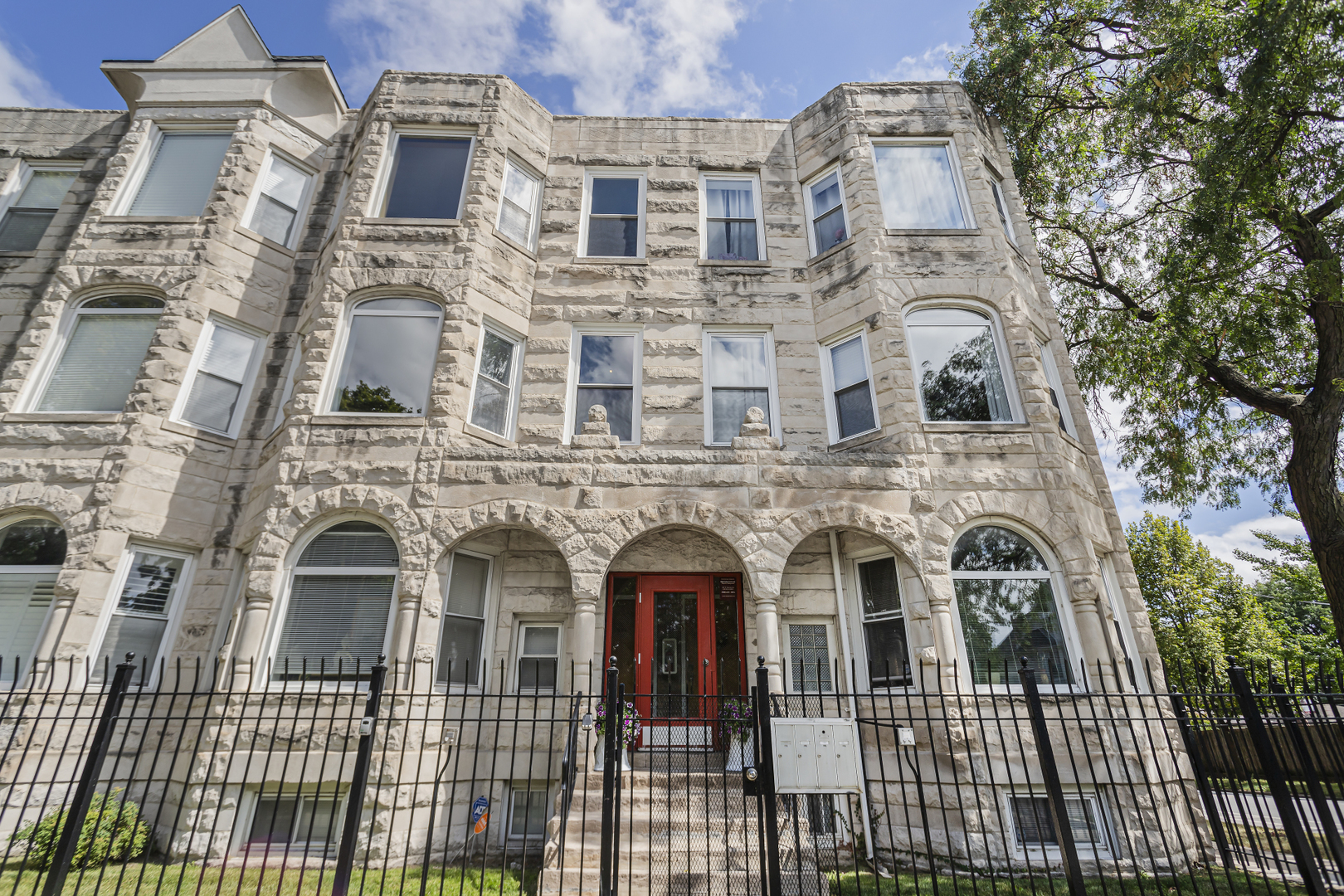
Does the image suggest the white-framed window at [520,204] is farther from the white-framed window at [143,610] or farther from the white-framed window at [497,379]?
the white-framed window at [143,610]

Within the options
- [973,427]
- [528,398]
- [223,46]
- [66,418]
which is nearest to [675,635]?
[528,398]

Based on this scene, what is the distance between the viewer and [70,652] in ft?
26.2

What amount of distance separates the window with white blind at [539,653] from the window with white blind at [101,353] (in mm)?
6788

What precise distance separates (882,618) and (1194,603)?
22449 millimetres

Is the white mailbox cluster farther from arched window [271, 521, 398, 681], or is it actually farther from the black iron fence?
arched window [271, 521, 398, 681]

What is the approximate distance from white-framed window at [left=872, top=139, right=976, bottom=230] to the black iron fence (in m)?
7.47

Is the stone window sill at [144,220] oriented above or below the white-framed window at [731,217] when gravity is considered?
below

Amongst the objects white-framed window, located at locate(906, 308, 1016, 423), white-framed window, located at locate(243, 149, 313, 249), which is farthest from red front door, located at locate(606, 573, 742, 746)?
white-framed window, located at locate(243, 149, 313, 249)

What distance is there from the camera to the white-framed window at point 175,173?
10.9 metres

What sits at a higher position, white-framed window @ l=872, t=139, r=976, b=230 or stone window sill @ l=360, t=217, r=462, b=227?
white-framed window @ l=872, t=139, r=976, b=230

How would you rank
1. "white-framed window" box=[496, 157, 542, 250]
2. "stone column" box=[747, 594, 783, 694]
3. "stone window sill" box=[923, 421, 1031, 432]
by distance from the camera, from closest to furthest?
"stone column" box=[747, 594, 783, 694]
"stone window sill" box=[923, 421, 1031, 432]
"white-framed window" box=[496, 157, 542, 250]

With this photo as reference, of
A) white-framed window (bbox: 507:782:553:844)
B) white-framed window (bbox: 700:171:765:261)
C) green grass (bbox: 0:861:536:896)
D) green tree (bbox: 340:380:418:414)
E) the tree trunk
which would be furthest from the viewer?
white-framed window (bbox: 700:171:765:261)

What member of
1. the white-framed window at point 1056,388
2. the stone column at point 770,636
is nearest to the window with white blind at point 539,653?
the stone column at point 770,636

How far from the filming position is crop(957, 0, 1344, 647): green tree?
31.9ft
